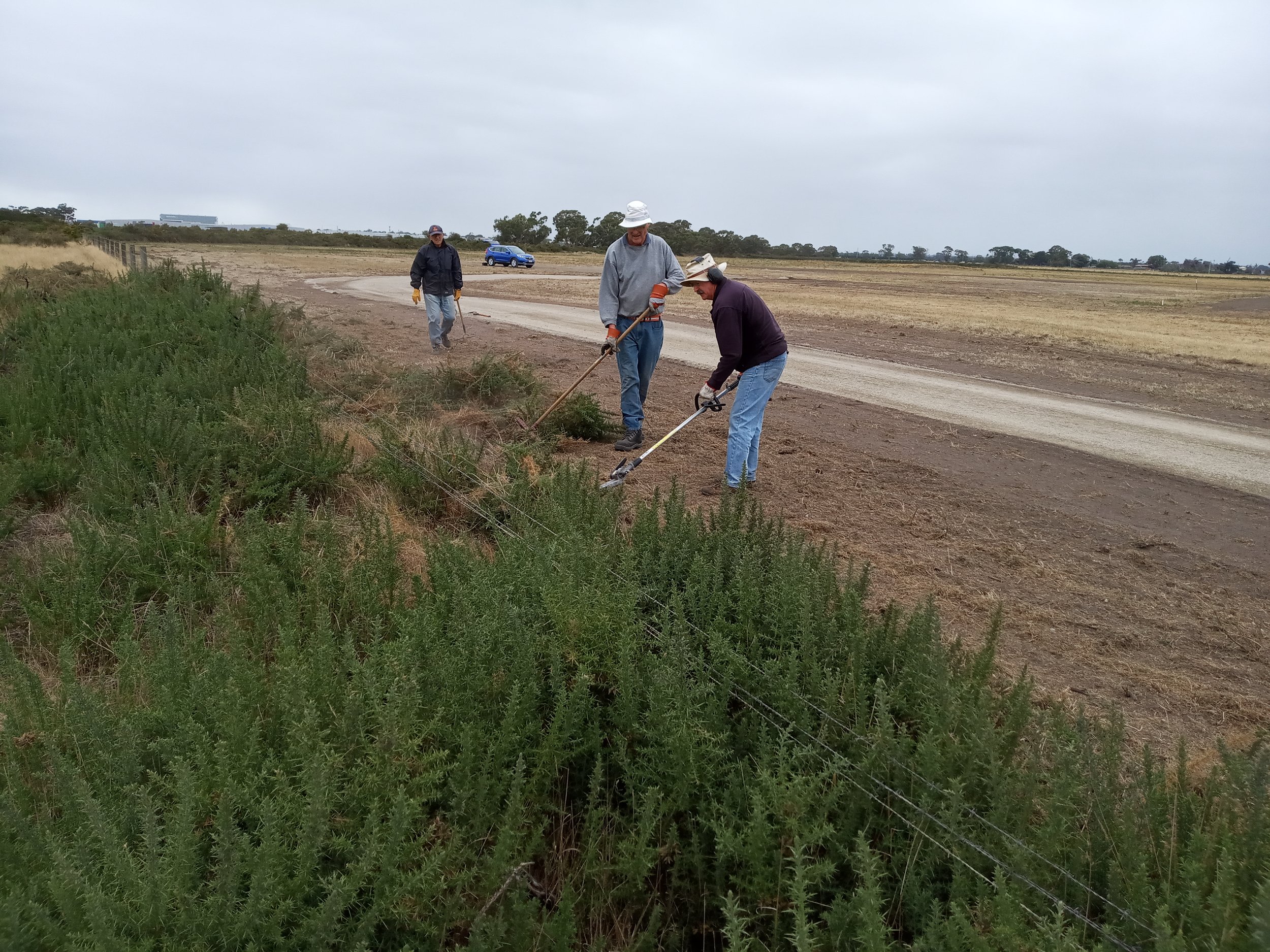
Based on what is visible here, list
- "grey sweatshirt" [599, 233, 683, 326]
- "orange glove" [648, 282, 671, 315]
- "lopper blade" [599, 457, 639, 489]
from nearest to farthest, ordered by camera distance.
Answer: "lopper blade" [599, 457, 639, 489]
"orange glove" [648, 282, 671, 315]
"grey sweatshirt" [599, 233, 683, 326]

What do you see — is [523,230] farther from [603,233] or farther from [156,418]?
[156,418]

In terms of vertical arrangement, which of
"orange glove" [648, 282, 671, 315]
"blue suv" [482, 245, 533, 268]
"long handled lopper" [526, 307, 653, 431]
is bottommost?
"long handled lopper" [526, 307, 653, 431]

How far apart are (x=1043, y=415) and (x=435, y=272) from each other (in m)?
9.16

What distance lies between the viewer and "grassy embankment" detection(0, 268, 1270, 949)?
238 cm

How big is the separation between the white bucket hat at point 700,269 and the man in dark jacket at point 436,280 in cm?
788

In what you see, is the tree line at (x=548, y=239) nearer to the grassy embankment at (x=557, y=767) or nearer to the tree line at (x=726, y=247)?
the tree line at (x=726, y=247)

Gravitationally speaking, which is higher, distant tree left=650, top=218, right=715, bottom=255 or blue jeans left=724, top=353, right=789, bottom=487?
distant tree left=650, top=218, right=715, bottom=255

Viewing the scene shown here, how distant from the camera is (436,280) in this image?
46.2ft

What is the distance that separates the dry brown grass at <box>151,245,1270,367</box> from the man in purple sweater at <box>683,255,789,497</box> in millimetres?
12407

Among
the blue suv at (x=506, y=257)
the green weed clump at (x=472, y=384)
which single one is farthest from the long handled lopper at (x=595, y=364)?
the blue suv at (x=506, y=257)

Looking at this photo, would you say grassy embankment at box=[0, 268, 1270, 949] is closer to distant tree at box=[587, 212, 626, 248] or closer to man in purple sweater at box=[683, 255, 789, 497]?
man in purple sweater at box=[683, 255, 789, 497]

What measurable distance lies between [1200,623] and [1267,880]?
3401 millimetres

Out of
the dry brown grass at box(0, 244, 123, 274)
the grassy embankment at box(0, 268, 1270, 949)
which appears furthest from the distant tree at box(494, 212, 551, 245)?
the grassy embankment at box(0, 268, 1270, 949)

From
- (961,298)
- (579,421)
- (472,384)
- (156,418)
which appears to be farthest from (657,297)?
(961,298)
